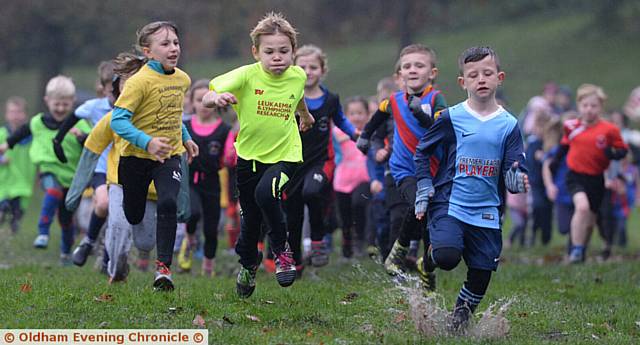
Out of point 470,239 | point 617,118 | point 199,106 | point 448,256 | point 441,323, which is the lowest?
point 441,323

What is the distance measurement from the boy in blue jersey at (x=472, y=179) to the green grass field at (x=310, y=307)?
52 centimetres

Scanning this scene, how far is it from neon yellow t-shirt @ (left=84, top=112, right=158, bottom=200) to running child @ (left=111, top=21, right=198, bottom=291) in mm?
347

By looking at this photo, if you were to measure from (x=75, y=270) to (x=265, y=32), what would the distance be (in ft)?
14.3

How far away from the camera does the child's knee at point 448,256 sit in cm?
675

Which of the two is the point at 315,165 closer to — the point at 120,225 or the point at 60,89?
the point at 120,225

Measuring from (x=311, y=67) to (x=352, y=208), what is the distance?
132 inches

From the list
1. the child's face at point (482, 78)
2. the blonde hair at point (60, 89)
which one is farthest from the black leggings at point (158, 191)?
the blonde hair at point (60, 89)

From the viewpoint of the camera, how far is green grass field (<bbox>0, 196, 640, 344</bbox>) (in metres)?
6.85

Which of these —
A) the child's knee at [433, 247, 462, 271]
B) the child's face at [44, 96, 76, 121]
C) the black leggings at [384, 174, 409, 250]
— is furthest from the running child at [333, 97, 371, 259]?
the child's knee at [433, 247, 462, 271]

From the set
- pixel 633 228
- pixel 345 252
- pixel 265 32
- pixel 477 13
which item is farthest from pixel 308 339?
pixel 477 13

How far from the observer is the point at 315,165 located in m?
10.2

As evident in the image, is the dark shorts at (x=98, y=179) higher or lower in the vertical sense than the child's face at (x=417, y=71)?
lower

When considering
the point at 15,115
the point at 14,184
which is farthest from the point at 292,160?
the point at 15,115

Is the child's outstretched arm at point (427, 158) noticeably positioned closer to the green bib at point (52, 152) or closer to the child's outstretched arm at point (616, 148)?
the green bib at point (52, 152)
